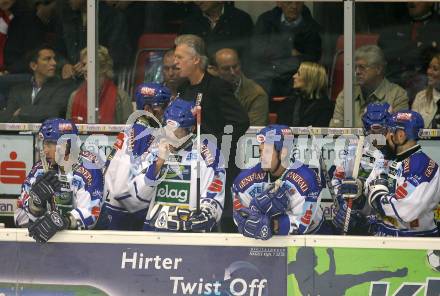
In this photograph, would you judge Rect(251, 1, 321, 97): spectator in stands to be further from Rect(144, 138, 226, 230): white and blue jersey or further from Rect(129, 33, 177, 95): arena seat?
Rect(144, 138, 226, 230): white and blue jersey

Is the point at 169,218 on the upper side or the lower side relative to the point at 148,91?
lower

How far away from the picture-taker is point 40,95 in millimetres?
8805

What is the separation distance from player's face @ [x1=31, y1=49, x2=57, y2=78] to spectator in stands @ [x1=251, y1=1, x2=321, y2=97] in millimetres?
1562

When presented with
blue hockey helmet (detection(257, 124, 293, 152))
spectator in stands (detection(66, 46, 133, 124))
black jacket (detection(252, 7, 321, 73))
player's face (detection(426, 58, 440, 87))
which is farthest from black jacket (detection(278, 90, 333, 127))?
blue hockey helmet (detection(257, 124, 293, 152))

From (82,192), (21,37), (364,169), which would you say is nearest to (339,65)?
(364,169)

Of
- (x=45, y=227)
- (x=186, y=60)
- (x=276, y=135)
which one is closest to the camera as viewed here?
(x=45, y=227)

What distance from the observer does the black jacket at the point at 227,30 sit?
874 centimetres

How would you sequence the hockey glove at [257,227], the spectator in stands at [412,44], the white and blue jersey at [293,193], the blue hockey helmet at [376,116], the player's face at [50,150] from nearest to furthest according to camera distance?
the hockey glove at [257,227] < the white and blue jersey at [293,193] < the player's face at [50,150] < the blue hockey helmet at [376,116] < the spectator in stands at [412,44]

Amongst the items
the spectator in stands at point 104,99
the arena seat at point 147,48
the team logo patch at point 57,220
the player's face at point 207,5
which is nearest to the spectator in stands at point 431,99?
the player's face at point 207,5

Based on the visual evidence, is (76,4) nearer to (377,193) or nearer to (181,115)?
(181,115)

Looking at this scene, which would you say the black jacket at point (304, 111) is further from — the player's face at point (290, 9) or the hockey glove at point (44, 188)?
the hockey glove at point (44, 188)

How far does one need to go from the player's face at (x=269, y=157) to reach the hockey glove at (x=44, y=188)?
1298mm

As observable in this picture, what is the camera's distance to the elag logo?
8.74 m

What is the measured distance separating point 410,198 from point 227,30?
257 cm
